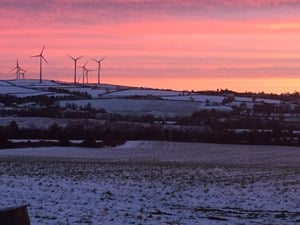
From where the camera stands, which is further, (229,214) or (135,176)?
(135,176)

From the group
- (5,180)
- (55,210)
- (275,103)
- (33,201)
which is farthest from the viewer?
(275,103)

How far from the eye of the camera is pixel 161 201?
78.4 feet

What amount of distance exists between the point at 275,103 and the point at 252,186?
15856 centimetres

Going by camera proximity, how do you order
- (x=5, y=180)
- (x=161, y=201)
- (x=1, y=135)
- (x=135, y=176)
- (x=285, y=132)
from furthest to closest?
1. (x=285, y=132)
2. (x=1, y=135)
3. (x=135, y=176)
4. (x=5, y=180)
5. (x=161, y=201)

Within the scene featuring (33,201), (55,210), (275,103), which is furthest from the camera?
(275,103)

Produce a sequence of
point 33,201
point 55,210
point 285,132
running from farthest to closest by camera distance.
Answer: point 285,132 → point 33,201 → point 55,210

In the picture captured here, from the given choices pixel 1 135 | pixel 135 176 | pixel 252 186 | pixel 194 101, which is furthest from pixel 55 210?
pixel 194 101

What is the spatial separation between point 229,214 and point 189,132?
96768 mm

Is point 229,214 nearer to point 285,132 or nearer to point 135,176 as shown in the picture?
point 135,176

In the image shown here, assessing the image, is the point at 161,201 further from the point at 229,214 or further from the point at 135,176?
the point at 135,176

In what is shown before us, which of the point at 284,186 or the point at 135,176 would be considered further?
the point at 135,176

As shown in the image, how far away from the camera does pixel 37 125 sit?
120250 millimetres

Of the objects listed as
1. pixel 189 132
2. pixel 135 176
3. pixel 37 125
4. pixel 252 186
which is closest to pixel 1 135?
pixel 37 125

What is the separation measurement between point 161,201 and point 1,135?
7481cm
